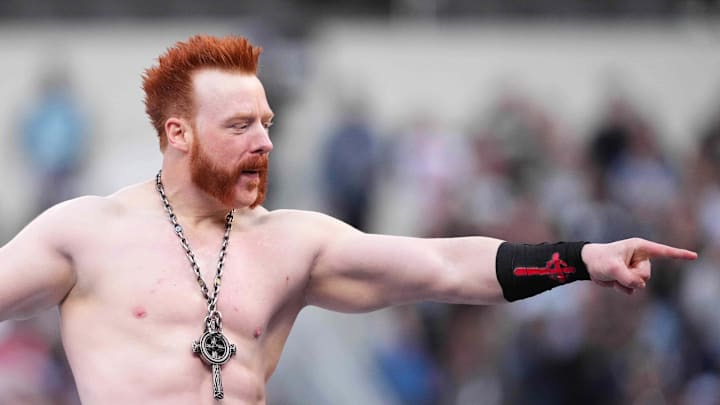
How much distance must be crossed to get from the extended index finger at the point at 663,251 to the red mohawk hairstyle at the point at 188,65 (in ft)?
4.97

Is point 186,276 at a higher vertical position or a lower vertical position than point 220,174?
lower

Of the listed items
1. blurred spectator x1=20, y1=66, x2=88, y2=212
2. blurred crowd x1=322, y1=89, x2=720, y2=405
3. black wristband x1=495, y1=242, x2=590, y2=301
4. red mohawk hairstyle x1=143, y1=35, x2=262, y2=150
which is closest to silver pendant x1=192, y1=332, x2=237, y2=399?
red mohawk hairstyle x1=143, y1=35, x2=262, y2=150

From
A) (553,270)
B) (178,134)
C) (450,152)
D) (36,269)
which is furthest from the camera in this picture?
(450,152)

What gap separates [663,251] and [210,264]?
1568mm

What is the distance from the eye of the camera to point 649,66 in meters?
12.6

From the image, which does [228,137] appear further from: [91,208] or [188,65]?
[91,208]

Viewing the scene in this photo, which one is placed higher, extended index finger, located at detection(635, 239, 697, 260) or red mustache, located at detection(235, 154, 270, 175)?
red mustache, located at detection(235, 154, 270, 175)

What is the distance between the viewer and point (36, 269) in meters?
4.82

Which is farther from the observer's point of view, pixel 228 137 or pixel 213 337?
pixel 228 137

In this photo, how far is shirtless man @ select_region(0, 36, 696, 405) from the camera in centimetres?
485

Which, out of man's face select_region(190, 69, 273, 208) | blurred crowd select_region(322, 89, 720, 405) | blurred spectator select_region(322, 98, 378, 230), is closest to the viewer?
man's face select_region(190, 69, 273, 208)

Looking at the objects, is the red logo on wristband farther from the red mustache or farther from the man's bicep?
the red mustache

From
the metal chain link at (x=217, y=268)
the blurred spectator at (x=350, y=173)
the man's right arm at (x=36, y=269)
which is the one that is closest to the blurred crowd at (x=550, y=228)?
the blurred spectator at (x=350, y=173)

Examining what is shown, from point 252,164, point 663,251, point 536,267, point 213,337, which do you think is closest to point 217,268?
point 213,337
